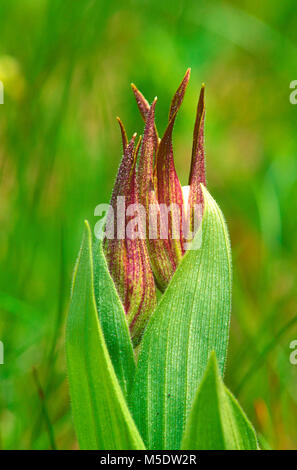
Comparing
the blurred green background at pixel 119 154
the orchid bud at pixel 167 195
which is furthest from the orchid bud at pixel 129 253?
the blurred green background at pixel 119 154

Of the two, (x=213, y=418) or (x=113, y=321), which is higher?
(x=113, y=321)

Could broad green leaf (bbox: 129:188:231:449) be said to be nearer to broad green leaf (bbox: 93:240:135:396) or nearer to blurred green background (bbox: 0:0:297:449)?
broad green leaf (bbox: 93:240:135:396)

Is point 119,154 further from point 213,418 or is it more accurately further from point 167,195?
point 213,418

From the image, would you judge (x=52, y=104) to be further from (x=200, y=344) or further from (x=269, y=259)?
(x=200, y=344)

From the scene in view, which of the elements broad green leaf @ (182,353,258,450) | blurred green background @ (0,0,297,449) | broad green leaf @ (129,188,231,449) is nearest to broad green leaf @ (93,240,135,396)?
broad green leaf @ (129,188,231,449)

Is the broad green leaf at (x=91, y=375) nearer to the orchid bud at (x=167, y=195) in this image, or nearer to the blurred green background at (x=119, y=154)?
the orchid bud at (x=167, y=195)

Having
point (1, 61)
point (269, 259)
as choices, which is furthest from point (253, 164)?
point (1, 61)

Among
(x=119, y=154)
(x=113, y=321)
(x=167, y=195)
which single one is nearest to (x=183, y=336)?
(x=113, y=321)
